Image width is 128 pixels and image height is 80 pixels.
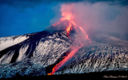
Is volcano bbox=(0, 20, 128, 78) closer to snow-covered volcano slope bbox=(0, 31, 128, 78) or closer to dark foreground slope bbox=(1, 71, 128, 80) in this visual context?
snow-covered volcano slope bbox=(0, 31, 128, 78)

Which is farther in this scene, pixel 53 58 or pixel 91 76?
pixel 53 58

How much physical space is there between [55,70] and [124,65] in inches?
153

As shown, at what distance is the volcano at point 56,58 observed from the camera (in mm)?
7734

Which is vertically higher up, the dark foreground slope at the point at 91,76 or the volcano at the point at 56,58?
the volcano at the point at 56,58

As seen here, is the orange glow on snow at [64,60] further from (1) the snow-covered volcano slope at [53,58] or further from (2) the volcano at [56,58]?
(1) the snow-covered volcano slope at [53,58]

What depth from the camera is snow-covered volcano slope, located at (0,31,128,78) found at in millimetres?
7770

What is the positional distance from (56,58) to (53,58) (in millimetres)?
210

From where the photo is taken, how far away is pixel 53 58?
370 inches

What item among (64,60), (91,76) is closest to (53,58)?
(64,60)

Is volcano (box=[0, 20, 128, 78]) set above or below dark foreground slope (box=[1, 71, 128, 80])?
above

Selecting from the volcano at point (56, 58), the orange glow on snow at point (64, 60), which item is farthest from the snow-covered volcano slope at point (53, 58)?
the orange glow on snow at point (64, 60)

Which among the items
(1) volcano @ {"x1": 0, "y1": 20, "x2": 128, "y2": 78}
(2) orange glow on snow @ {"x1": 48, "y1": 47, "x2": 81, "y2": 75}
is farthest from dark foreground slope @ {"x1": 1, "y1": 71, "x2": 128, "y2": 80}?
(2) orange glow on snow @ {"x1": 48, "y1": 47, "x2": 81, "y2": 75}

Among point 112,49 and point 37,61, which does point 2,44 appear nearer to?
point 37,61

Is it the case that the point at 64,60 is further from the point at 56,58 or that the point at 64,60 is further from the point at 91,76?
the point at 91,76
